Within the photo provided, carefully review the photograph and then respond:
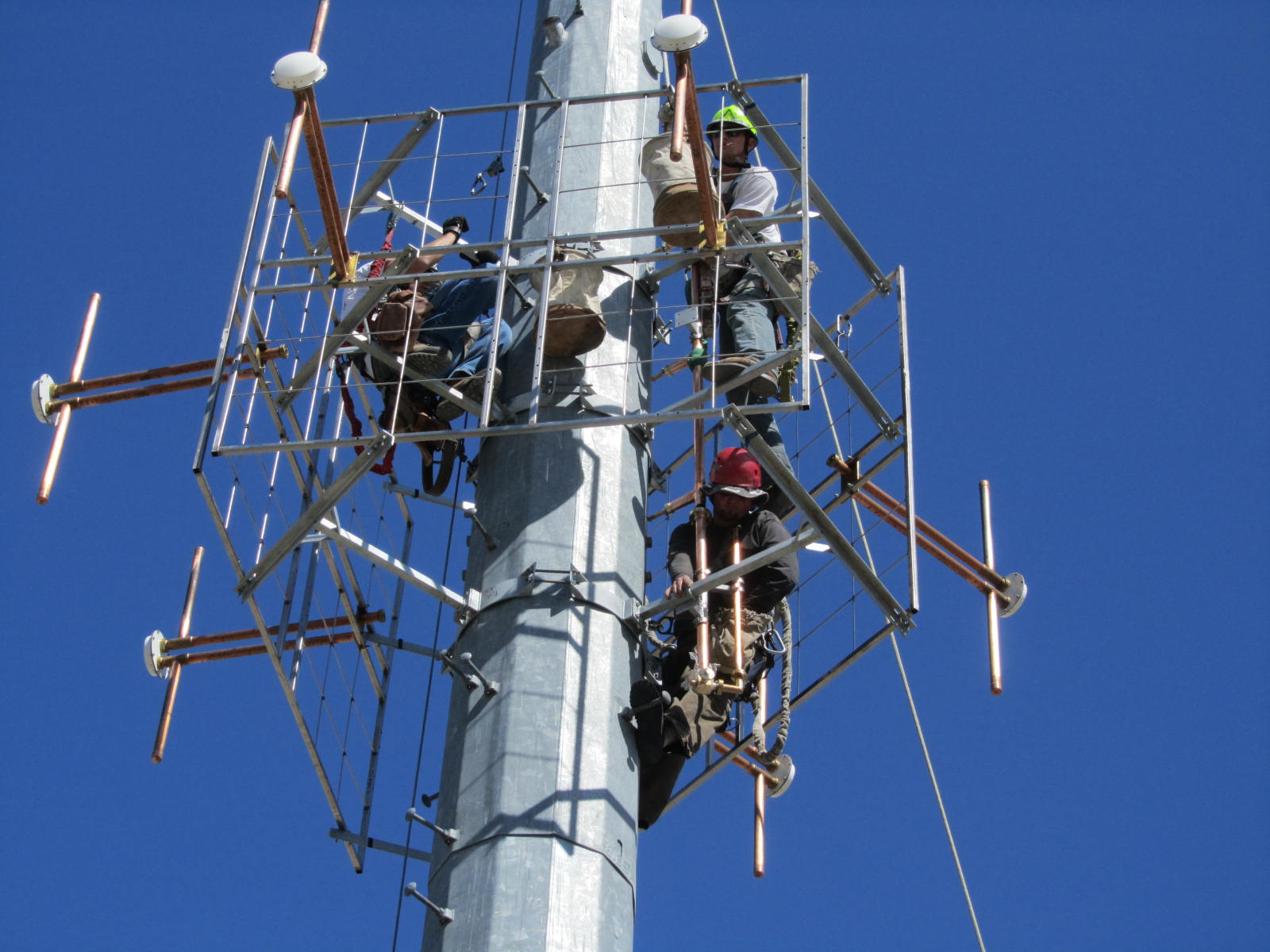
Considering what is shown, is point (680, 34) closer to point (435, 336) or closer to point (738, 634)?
point (435, 336)

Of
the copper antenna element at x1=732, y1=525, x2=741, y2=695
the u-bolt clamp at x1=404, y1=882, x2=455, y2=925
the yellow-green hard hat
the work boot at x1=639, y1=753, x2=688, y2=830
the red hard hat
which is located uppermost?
the yellow-green hard hat

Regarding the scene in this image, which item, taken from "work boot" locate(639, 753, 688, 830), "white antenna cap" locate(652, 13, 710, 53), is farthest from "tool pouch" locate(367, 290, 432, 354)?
"work boot" locate(639, 753, 688, 830)

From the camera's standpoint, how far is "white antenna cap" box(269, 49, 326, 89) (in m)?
14.1

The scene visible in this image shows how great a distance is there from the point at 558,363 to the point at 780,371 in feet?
6.29

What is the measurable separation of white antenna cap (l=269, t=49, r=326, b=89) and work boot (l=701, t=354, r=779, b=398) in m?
3.89

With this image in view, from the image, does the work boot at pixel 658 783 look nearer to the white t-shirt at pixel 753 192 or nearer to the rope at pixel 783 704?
the rope at pixel 783 704

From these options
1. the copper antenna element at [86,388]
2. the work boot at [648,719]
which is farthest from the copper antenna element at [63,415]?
the work boot at [648,719]

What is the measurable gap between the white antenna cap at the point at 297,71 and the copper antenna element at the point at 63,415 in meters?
3.86

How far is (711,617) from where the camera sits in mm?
15305

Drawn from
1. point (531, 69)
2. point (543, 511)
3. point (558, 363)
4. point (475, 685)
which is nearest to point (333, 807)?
point (475, 685)

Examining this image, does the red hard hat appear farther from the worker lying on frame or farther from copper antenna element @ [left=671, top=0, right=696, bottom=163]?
copper antenna element @ [left=671, top=0, right=696, bottom=163]

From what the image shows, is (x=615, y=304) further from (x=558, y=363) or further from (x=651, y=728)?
(x=651, y=728)

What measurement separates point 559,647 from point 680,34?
15.1ft

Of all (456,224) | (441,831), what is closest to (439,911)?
(441,831)
